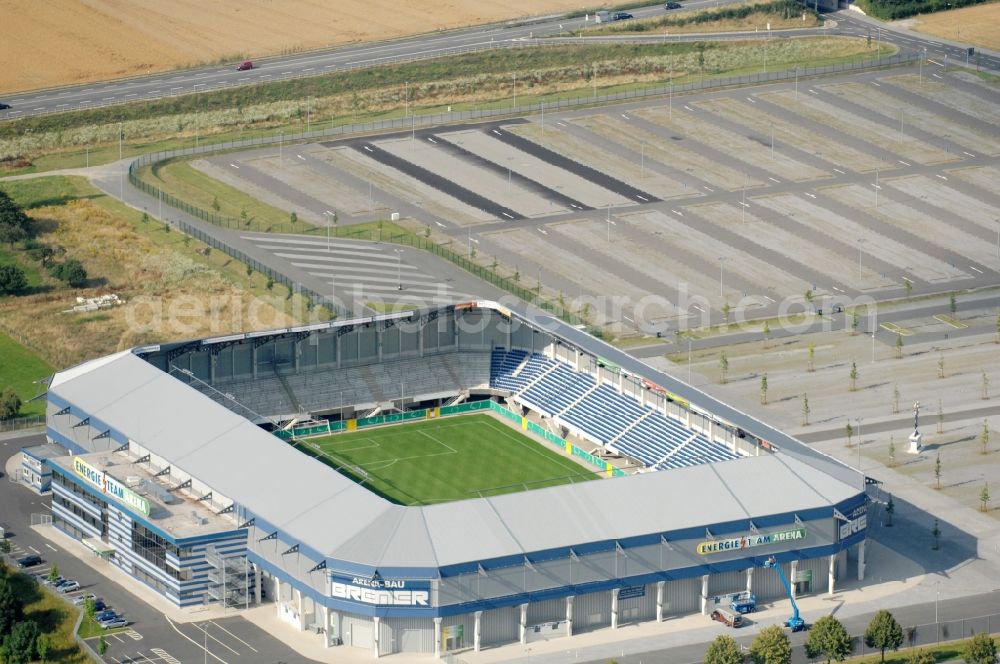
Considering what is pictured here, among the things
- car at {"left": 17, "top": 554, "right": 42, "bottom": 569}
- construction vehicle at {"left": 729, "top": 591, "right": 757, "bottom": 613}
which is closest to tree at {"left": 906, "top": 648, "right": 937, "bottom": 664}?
construction vehicle at {"left": 729, "top": 591, "right": 757, "bottom": 613}

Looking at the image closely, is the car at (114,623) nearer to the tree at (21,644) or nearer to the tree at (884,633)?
the tree at (21,644)

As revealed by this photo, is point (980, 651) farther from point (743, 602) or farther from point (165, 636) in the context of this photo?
point (165, 636)

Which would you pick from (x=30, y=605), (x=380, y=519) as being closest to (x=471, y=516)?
(x=380, y=519)

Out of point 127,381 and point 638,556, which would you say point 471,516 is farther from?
point 127,381

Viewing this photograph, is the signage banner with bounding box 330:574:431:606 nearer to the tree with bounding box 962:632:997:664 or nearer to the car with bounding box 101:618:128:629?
the car with bounding box 101:618:128:629

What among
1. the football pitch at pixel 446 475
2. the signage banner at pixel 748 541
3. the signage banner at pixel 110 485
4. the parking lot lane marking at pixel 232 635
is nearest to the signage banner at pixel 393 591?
the parking lot lane marking at pixel 232 635

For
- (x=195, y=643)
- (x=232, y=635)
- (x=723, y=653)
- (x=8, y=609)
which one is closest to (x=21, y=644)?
(x=8, y=609)
